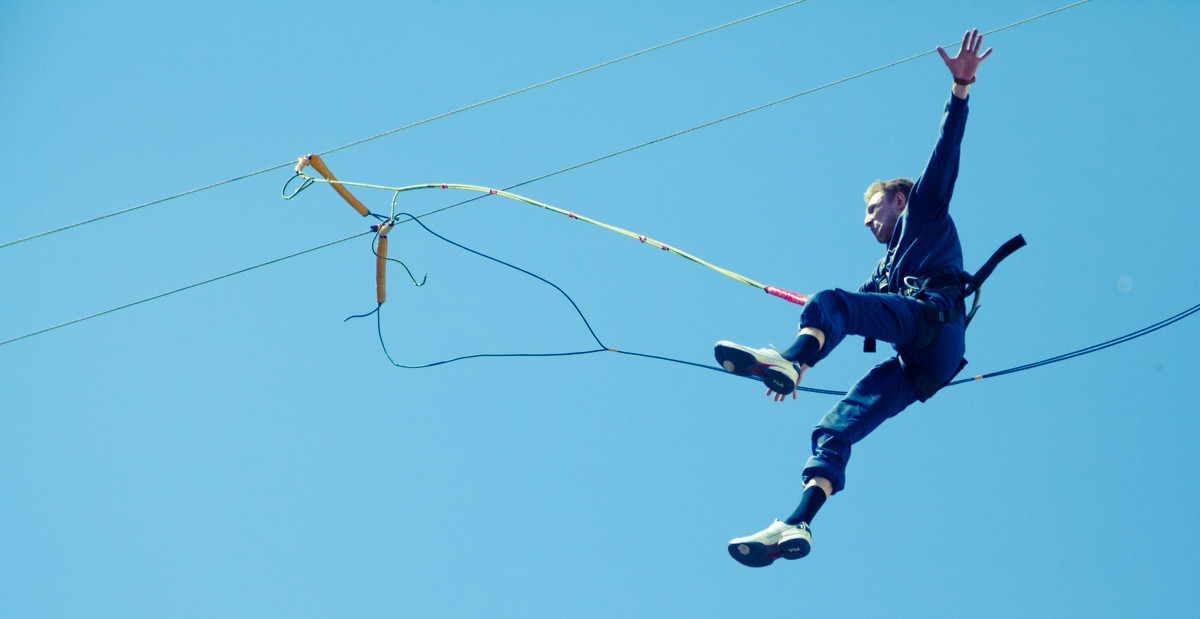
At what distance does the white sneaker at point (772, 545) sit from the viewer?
5.42 meters

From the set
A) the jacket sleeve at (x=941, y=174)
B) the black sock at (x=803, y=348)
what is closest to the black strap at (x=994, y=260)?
the jacket sleeve at (x=941, y=174)

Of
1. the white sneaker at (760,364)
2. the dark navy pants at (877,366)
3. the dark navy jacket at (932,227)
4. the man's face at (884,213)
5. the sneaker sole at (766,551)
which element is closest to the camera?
the white sneaker at (760,364)

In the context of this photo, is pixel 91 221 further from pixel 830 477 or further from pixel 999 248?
pixel 999 248

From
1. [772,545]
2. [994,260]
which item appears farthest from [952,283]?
[772,545]

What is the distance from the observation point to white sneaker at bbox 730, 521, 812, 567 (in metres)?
5.42

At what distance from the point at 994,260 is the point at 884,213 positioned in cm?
63

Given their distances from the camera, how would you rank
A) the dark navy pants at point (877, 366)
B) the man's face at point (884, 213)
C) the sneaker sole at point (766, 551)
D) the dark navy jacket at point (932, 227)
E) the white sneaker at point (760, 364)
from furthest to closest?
the man's face at point (884, 213) < the dark navy jacket at point (932, 227) < the sneaker sole at point (766, 551) < the dark navy pants at point (877, 366) < the white sneaker at point (760, 364)

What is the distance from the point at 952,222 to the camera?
5.82 metres

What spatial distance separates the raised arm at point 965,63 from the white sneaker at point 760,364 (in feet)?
4.35

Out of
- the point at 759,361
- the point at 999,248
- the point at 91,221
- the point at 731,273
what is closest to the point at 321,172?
the point at 91,221

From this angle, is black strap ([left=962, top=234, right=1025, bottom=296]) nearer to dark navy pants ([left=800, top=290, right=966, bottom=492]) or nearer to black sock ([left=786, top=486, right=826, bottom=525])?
dark navy pants ([left=800, top=290, right=966, bottom=492])

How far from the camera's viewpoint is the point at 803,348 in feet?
17.0

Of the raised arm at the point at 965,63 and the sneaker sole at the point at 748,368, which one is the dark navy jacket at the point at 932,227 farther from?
the sneaker sole at the point at 748,368

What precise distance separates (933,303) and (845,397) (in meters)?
0.67
